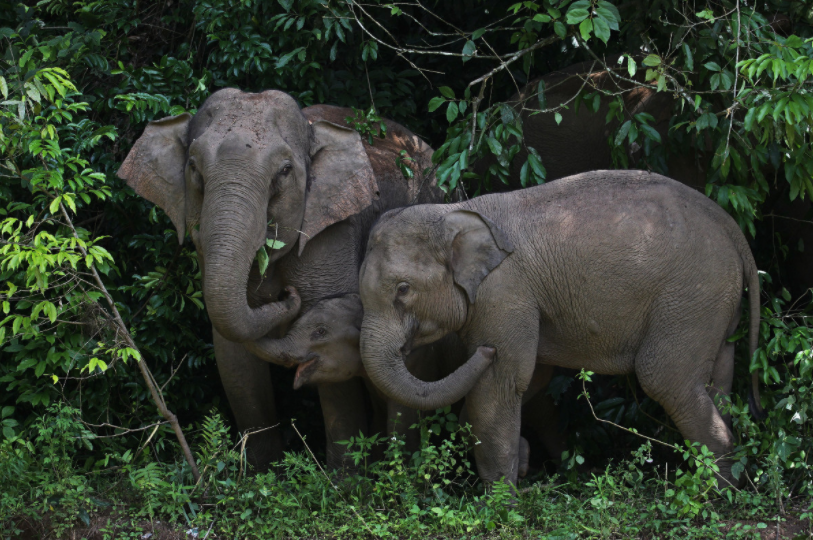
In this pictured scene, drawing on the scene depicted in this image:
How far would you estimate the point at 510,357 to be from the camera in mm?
5699

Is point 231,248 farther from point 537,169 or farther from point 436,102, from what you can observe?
point 537,169

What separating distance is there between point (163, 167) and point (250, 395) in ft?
5.32

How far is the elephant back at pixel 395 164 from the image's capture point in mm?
6848

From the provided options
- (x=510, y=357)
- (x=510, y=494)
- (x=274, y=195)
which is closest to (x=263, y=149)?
(x=274, y=195)

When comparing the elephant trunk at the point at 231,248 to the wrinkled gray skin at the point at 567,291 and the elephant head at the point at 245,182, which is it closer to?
the elephant head at the point at 245,182

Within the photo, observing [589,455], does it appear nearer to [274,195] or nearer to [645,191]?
[645,191]

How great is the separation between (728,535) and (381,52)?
512cm

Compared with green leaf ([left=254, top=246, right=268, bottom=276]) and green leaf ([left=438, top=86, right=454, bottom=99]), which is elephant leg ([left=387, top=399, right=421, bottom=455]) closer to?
green leaf ([left=254, top=246, right=268, bottom=276])

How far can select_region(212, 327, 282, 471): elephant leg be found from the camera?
22.0 feet

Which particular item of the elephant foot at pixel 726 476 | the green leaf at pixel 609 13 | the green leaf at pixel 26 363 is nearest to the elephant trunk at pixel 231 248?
the green leaf at pixel 26 363

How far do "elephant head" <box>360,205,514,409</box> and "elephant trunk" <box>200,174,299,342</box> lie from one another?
636 millimetres

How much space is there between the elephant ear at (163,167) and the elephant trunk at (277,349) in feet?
2.71

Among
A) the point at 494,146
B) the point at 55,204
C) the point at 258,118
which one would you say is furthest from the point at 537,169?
the point at 55,204

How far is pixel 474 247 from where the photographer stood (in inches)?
225
